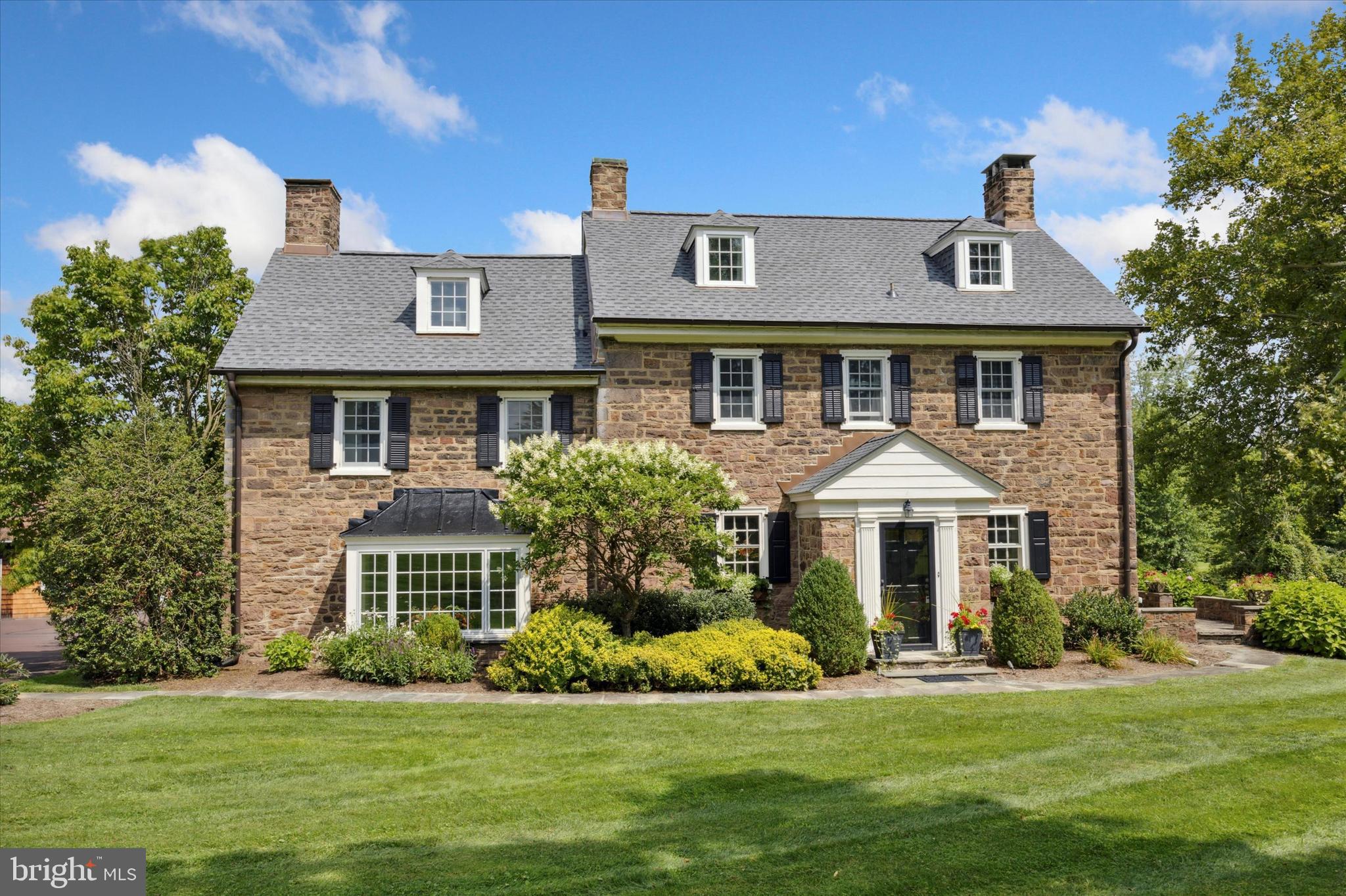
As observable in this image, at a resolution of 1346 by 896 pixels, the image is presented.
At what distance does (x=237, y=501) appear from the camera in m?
16.8

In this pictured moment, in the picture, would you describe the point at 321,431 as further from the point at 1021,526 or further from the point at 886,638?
the point at 1021,526

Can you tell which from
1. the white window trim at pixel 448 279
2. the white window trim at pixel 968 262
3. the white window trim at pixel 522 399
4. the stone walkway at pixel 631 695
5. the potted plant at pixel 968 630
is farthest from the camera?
the white window trim at pixel 968 262

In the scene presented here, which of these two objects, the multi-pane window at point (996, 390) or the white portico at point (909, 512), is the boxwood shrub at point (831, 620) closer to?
the white portico at point (909, 512)

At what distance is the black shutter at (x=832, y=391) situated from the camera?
17500 mm

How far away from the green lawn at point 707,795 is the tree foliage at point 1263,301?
37.3 ft

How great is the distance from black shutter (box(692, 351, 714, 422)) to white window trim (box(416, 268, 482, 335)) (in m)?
4.63

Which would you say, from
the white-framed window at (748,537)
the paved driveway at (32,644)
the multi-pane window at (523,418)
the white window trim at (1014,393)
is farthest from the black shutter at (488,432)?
the white window trim at (1014,393)

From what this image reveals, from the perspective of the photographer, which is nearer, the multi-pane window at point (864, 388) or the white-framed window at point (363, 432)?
the white-framed window at point (363, 432)

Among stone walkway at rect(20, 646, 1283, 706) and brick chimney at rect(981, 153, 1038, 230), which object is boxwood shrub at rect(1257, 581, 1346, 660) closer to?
stone walkway at rect(20, 646, 1283, 706)

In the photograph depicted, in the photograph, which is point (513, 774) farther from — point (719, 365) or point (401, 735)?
point (719, 365)

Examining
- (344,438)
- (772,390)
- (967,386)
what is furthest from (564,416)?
(967,386)

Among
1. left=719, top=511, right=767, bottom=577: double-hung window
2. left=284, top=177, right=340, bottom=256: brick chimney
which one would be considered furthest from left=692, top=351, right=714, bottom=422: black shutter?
left=284, top=177, right=340, bottom=256: brick chimney

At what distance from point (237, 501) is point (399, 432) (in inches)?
127

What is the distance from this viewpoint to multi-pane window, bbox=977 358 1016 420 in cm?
1805
